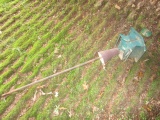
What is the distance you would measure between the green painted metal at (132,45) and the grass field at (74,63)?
12.9 inches

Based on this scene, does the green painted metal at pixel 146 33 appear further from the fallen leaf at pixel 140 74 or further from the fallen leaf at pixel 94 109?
the fallen leaf at pixel 94 109

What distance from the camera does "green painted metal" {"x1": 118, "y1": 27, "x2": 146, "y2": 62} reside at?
4084 mm

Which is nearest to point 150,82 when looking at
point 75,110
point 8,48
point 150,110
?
point 150,110

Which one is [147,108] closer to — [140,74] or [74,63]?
[140,74]

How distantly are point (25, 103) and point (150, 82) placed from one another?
8.68 ft

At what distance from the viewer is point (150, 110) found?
13.8 ft

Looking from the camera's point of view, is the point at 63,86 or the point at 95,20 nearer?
the point at 63,86

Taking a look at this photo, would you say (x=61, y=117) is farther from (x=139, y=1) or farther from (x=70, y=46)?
(x=139, y=1)

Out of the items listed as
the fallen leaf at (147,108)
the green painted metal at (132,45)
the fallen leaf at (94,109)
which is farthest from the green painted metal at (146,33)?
the fallen leaf at (94,109)

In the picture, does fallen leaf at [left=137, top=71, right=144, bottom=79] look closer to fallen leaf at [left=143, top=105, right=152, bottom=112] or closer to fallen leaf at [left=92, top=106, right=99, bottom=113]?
fallen leaf at [left=143, top=105, right=152, bottom=112]

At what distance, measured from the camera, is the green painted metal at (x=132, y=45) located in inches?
161

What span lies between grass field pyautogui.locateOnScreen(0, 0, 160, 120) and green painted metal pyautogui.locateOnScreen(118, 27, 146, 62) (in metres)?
0.33

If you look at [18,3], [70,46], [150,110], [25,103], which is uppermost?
[18,3]

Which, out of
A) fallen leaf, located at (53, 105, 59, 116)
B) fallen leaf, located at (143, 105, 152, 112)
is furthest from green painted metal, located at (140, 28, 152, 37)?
fallen leaf, located at (53, 105, 59, 116)
